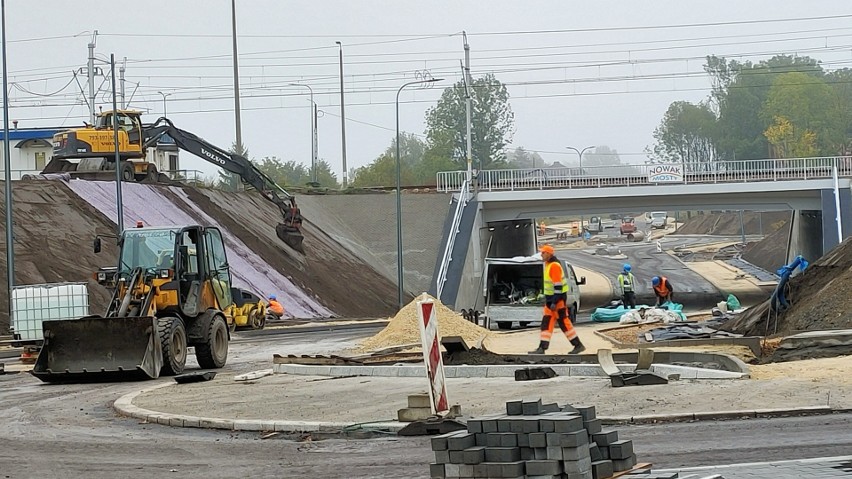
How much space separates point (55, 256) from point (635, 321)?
2005 centimetres

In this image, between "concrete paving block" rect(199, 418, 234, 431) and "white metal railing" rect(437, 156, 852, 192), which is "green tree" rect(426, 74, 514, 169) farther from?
"concrete paving block" rect(199, 418, 234, 431)

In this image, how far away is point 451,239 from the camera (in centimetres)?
5362

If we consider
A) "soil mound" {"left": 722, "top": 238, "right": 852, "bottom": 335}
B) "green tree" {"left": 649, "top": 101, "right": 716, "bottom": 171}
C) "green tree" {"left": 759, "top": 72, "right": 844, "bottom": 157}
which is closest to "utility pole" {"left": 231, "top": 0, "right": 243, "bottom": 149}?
"soil mound" {"left": 722, "top": 238, "right": 852, "bottom": 335}

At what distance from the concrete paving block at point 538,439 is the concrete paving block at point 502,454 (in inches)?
5.4

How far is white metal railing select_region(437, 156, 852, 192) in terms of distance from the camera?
56.1 m

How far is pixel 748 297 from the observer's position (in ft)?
193

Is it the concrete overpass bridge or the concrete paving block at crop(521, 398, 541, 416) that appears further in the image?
the concrete overpass bridge

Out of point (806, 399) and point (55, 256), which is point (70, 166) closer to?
point (55, 256)

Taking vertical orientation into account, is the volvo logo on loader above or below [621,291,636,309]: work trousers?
above

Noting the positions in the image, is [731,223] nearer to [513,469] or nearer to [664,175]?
[664,175]

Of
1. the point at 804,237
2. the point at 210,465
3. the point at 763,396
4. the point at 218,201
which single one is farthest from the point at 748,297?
the point at 210,465

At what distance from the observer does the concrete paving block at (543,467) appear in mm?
8047

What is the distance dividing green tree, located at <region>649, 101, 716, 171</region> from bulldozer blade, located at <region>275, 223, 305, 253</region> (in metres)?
113

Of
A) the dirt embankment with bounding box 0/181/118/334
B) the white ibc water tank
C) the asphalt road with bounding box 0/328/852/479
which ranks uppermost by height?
the dirt embankment with bounding box 0/181/118/334
